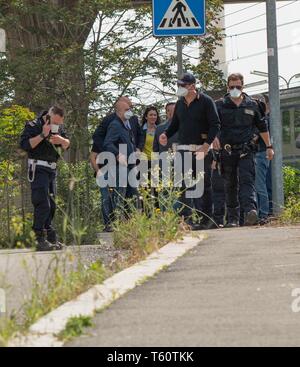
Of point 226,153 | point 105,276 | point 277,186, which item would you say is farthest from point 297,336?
point 277,186

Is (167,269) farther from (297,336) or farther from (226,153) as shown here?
(226,153)

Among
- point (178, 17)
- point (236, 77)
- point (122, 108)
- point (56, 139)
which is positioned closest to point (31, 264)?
point (56, 139)

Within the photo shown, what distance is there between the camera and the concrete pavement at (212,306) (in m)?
5.69

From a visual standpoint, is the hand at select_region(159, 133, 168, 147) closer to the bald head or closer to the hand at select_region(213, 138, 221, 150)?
the hand at select_region(213, 138, 221, 150)

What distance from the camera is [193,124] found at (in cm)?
1334

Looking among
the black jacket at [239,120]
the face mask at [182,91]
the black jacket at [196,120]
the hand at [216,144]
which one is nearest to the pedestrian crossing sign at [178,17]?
the face mask at [182,91]

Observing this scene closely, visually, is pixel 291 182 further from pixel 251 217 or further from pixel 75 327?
pixel 75 327

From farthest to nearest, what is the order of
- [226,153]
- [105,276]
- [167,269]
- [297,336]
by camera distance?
[226,153], [167,269], [105,276], [297,336]

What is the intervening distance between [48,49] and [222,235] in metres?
11.1

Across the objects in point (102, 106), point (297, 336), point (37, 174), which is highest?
point (102, 106)

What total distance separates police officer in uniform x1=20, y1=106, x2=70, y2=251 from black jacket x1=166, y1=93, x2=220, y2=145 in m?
2.02

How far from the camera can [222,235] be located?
11328mm

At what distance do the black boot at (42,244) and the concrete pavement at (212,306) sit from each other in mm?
2156

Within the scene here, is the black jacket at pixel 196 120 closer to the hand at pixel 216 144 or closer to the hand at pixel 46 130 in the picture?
the hand at pixel 216 144
